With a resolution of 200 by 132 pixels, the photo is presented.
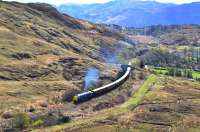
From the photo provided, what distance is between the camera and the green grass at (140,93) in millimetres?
127100

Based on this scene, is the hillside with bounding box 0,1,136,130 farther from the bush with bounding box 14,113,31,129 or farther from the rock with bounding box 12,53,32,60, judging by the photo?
the bush with bounding box 14,113,31,129

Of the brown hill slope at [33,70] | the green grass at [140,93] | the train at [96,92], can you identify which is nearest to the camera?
the train at [96,92]

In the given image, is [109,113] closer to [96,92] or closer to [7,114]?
[96,92]

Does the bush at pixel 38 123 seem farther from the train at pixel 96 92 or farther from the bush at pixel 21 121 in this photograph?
the train at pixel 96 92

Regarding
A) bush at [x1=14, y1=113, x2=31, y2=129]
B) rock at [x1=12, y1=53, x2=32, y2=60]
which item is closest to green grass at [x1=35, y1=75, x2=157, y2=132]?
bush at [x1=14, y1=113, x2=31, y2=129]

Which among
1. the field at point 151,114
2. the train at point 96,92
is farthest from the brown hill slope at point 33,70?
the field at point 151,114

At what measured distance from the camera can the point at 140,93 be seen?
145375 millimetres

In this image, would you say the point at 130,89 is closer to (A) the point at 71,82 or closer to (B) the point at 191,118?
Answer: (A) the point at 71,82

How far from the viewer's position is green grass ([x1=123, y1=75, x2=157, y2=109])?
12710 cm

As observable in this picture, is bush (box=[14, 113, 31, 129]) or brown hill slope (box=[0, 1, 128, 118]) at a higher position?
brown hill slope (box=[0, 1, 128, 118])

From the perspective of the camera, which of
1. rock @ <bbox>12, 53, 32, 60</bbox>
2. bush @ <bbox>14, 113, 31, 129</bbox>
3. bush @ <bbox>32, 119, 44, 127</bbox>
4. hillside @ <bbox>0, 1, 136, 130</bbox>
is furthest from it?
rock @ <bbox>12, 53, 32, 60</bbox>

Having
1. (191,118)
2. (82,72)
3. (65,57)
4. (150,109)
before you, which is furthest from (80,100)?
(65,57)

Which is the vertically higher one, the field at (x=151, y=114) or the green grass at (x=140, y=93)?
the green grass at (x=140, y=93)

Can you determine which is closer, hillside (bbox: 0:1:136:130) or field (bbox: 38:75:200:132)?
field (bbox: 38:75:200:132)
